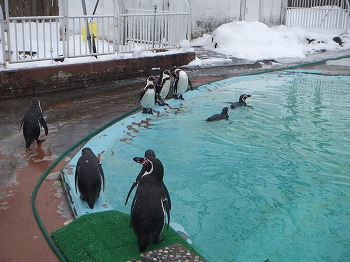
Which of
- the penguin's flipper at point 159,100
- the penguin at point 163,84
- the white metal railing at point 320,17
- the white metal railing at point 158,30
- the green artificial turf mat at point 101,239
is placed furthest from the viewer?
the white metal railing at point 320,17

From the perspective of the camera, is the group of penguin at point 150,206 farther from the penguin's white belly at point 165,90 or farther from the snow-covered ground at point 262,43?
the snow-covered ground at point 262,43

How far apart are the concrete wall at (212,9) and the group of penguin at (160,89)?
4309 mm

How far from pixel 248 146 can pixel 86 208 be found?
2825mm

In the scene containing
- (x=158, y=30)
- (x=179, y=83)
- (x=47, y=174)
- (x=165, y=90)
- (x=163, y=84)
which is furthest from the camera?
(x=158, y=30)

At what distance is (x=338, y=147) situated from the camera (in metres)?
6.20

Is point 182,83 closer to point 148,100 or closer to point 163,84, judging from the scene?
point 163,84

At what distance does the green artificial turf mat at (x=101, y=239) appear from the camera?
3.20 m

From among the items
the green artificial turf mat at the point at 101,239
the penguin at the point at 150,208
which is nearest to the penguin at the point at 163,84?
the green artificial turf mat at the point at 101,239

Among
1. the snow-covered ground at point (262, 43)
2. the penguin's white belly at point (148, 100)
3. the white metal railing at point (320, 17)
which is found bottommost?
the penguin's white belly at point (148, 100)

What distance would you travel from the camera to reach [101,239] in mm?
3373

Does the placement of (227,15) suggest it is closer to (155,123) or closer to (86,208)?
(155,123)

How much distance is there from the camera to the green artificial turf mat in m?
3.20

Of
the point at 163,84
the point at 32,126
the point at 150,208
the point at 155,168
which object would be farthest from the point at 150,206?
the point at 163,84

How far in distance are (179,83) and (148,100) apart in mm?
1103
